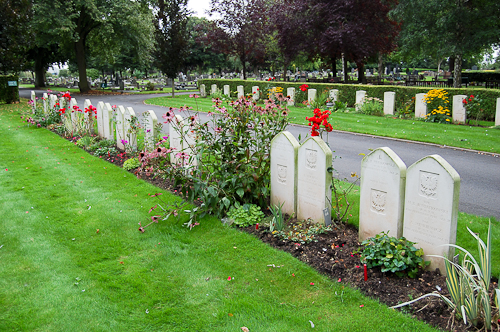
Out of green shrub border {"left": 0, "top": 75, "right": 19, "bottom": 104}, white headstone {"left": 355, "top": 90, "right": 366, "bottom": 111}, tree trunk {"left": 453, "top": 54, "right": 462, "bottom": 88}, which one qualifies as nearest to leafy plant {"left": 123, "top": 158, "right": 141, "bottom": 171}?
white headstone {"left": 355, "top": 90, "right": 366, "bottom": 111}

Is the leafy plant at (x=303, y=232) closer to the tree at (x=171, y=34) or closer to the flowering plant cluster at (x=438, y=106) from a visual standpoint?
the flowering plant cluster at (x=438, y=106)

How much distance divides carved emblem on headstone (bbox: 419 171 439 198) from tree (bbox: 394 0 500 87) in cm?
2255

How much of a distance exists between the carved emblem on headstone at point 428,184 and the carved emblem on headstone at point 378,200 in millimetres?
487

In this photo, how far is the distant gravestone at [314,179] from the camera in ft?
16.3

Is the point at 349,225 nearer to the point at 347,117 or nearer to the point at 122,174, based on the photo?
the point at 122,174

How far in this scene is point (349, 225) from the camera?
551 cm

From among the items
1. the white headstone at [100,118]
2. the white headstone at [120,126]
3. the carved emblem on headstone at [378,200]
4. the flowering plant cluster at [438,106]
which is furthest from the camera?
the flowering plant cluster at [438,106]

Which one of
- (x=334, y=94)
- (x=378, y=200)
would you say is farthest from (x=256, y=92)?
(x=378, y=200)

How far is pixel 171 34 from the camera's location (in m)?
26.7

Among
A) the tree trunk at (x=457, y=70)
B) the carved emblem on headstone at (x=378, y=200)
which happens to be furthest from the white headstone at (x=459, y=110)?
the carved emblem on headstone at (x=378, y=200)

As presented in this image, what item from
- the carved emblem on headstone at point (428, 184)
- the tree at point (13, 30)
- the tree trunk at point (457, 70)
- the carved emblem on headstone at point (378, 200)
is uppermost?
the tree at point (13, 30)

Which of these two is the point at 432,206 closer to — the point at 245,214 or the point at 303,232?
the point at 303,232

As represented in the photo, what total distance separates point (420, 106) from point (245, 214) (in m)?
12.4

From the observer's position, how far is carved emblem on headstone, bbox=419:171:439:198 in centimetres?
394
